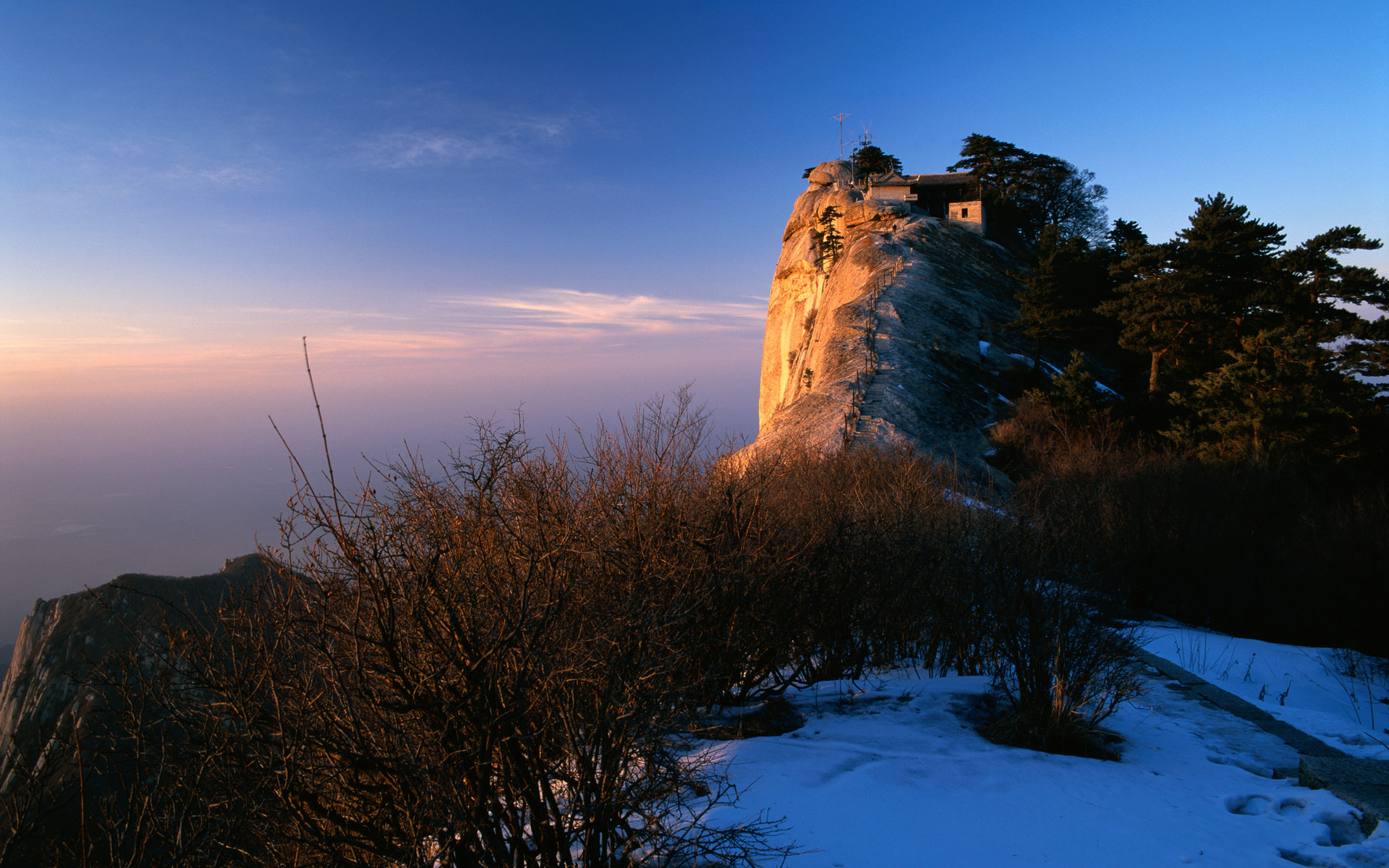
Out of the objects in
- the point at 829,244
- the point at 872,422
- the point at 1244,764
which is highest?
the point at 829,244

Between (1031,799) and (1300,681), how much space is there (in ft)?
23.7

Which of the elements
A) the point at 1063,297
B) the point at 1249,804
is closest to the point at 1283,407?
the point at 1063,297

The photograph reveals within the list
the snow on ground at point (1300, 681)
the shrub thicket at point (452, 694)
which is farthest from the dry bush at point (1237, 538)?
the shrub thicket at point (452, 694)

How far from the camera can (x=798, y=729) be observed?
19.9 ft

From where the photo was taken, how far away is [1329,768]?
5.09 m

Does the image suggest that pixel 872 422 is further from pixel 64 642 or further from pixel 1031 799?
pixel 64 642

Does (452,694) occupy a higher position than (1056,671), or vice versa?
(452,694)

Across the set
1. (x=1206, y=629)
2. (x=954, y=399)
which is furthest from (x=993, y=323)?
(x=1206, y=629)

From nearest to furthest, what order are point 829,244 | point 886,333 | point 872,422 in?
1. point 872,422
2. point 886,333
3. point 829,244

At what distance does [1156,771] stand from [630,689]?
15.5 feet

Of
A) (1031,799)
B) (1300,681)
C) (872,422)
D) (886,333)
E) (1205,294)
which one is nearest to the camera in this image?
(1031,799)

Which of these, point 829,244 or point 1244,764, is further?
point 829,244

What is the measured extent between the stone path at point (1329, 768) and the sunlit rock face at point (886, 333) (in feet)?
30.2

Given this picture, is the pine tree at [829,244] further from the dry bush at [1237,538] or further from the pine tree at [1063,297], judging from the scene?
the dry bush at [1237,538]
